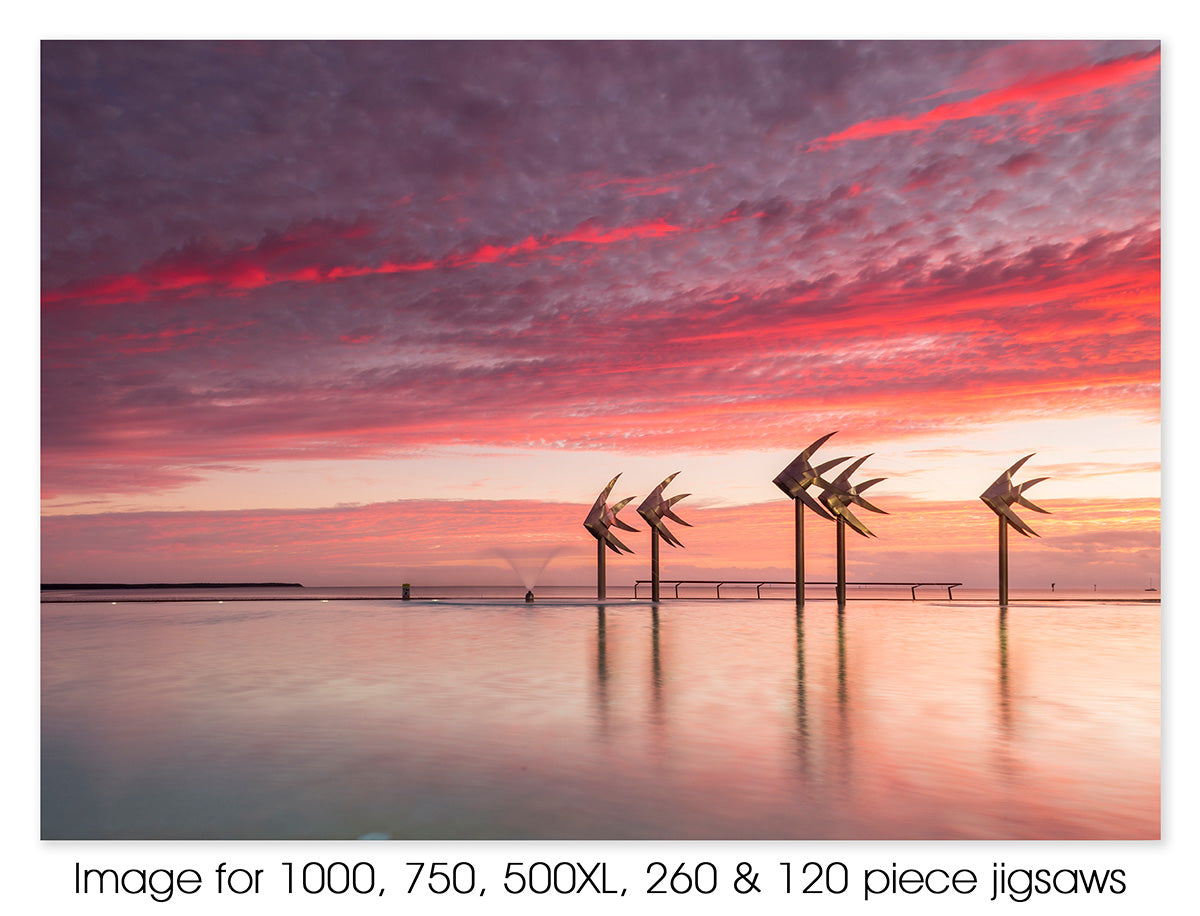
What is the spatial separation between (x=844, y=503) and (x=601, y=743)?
4662 cm

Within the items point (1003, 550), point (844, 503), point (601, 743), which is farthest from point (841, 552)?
point (601, 743)

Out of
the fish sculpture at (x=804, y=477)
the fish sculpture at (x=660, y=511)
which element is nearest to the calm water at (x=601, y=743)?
the fish sculpture at (x=804, y=477)

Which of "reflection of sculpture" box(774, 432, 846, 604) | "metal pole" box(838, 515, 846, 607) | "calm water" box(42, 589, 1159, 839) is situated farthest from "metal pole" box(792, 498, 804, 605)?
"calm water" box(42, 589, 1159, 839)

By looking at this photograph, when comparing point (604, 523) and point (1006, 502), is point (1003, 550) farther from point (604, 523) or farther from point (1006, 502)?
point (604, 523)

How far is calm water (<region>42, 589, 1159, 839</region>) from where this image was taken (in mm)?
9141

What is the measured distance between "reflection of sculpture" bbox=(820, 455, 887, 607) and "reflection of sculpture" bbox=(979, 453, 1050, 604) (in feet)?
21.3

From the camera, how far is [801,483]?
5422 cm

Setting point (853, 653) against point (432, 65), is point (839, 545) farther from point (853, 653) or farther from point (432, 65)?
point (432, 65)

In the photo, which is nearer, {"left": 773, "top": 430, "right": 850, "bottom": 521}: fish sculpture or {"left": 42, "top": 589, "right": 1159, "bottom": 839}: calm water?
{"left": 42, "top": 589, "right": 1159, "bottom": 839}: calm water

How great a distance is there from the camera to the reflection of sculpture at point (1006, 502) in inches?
2168

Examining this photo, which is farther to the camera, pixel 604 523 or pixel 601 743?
pixel 604 523

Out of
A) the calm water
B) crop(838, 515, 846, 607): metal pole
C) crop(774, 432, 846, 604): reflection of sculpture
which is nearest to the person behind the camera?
the calm water

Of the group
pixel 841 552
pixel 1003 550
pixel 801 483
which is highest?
pixel 801 483

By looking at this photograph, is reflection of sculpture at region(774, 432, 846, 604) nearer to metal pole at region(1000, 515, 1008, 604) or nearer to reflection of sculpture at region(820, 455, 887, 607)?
reflection of sculpture at region(820, 455, 887, 607)
